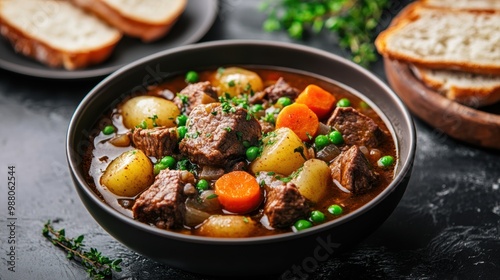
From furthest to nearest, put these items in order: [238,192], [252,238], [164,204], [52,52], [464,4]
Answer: [464,4] < [52,52] < [238,192] < [164,204] < [252,238]

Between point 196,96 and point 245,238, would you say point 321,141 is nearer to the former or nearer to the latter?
point 196,96

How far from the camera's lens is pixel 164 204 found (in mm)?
3463

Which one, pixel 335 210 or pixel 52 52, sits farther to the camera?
pixel 52 52

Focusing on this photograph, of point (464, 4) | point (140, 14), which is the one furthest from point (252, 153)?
point (464, 4)

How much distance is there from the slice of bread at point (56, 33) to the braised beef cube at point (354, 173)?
282cm

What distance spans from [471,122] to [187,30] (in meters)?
2.82

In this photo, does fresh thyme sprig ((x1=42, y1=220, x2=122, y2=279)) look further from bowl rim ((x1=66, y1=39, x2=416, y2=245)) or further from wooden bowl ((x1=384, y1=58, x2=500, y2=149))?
wooden bowl ((x1=384, y1=58, x2=500, y2=149))

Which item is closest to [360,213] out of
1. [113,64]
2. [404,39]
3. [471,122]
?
[471,122]

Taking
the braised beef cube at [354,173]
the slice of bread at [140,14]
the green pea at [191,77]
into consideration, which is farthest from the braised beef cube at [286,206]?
the slice of bread at [140,14]

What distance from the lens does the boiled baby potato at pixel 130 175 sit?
375 centimetres

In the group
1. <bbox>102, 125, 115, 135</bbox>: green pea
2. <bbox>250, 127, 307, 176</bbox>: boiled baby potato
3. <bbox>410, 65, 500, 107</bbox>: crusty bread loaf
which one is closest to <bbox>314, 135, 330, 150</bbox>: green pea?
<bbox>250, 127, 307, 176</bbox>: boiled baby potato

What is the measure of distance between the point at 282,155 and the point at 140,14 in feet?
9.65

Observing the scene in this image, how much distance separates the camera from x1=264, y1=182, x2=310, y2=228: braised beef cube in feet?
11.4

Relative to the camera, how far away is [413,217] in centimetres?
438
